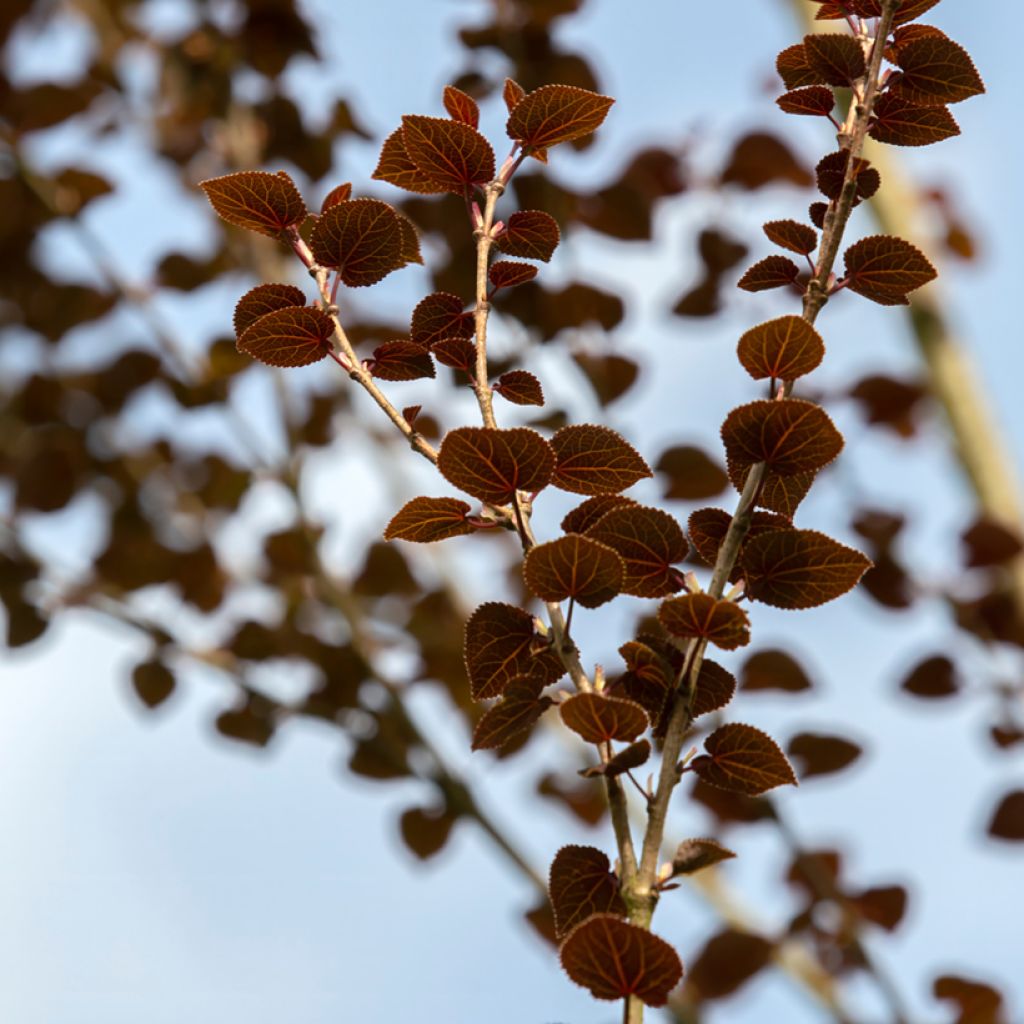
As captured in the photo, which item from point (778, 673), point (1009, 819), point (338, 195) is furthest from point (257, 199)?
point (1009, 819)

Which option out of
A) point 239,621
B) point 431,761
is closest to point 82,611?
point 239,621

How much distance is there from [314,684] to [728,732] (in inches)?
37.3

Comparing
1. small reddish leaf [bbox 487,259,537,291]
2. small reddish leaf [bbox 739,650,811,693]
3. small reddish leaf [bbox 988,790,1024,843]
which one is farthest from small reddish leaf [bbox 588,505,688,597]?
small reddish leaf [bbox 988,790,1024,843]

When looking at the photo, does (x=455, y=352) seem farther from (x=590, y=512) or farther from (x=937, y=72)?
(x=937, y=72)

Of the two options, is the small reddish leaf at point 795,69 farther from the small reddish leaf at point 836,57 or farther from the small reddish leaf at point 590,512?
the small reddish leaf at point 590,512

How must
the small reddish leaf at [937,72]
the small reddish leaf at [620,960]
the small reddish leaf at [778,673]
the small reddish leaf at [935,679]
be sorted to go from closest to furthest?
the small reddish leaf at [620,960]
the small reddish leaf at [937,72]
the small reddish leaf at [778,673]
the small reddish leaf at [935,679]

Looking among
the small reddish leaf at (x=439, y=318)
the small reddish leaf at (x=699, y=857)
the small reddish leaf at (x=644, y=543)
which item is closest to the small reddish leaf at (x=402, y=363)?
the small reddish leaf at (x=439, y=318)

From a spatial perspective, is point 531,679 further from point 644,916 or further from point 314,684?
point 314,684

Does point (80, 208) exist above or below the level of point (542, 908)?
above

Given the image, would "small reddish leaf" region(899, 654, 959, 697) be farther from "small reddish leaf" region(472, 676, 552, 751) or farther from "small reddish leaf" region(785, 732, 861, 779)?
"small reddish leaf" region(472, 676, 552, 751)

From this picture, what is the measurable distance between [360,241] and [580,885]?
27 centimetres

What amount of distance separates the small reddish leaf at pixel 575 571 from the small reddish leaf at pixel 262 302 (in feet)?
0.55

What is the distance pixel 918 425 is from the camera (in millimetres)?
1924

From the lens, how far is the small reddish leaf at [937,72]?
49 cm
